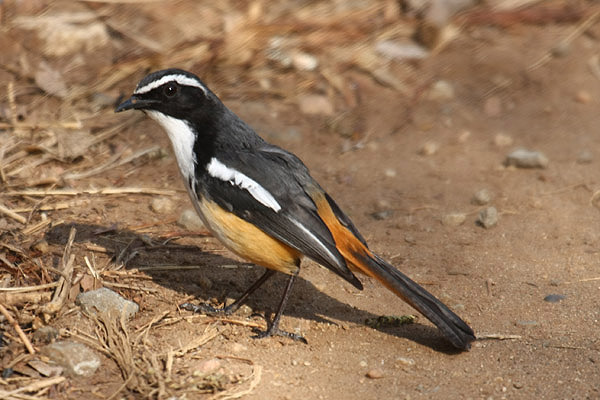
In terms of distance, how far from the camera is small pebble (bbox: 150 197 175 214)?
6.44m

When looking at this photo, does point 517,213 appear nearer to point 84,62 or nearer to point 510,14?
point 510,14

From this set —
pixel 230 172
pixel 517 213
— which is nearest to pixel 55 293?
pixel 230 172

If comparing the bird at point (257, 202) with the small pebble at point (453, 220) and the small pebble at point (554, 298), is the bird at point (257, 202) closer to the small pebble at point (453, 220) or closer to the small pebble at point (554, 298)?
the small pebble at point (554, 298)

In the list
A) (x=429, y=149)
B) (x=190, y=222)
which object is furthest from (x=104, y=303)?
(x=429, y=149)

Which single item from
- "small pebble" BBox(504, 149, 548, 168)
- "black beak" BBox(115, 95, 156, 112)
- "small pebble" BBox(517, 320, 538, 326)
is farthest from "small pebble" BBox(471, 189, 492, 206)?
"black beak" BBox(115, 95, 156, 112)

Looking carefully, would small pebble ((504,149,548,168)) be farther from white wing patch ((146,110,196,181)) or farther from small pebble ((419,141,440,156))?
white wing patch ((146,110,196,181))

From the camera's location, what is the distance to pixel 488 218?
6.43m

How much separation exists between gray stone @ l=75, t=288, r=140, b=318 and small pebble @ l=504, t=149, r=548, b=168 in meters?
4.06

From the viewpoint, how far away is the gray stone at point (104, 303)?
4840mm

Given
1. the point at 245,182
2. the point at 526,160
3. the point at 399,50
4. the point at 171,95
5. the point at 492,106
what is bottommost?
the point at 492,106

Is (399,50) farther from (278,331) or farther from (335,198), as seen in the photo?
(278,331)

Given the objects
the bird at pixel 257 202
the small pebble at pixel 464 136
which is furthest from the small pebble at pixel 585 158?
the bird at pixel 257 202

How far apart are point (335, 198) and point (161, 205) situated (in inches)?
59.4

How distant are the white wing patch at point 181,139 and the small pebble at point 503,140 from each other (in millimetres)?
3822
